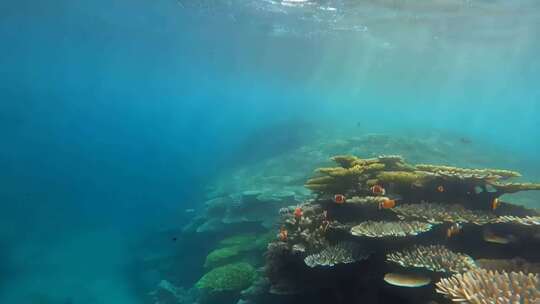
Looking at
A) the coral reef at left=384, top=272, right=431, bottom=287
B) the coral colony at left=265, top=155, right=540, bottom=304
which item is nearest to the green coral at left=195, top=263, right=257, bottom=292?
the coral colony at left=265, top=155, right=540, bottom=304

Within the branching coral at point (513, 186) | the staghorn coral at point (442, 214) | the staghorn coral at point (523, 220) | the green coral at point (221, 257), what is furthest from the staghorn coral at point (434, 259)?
the green coral at point (221, 257)

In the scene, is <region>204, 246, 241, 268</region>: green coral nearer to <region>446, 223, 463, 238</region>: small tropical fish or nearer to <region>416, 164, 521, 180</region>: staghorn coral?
<region>416, 164, 521, 180</region>: staghorn coral

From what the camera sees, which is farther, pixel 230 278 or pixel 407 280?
pixel 230 278

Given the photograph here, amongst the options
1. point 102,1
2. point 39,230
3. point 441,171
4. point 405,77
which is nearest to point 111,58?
point 102,1

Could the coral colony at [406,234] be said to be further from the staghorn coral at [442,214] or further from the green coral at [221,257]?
the green coral at [221,257]

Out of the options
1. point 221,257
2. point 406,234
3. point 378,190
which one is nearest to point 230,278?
point 221,257

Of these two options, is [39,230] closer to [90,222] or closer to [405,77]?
[90,222]

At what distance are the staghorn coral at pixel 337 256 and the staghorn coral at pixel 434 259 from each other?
504 millimetres

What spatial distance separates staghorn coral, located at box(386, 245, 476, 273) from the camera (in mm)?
4586

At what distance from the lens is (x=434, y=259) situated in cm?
483

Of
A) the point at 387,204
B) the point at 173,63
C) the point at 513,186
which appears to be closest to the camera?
the point at 387,204

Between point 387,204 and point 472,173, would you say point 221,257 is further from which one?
point 472,173

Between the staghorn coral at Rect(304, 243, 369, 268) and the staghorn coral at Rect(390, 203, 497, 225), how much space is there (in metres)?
0.94

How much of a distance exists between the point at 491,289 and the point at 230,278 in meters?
7.97
